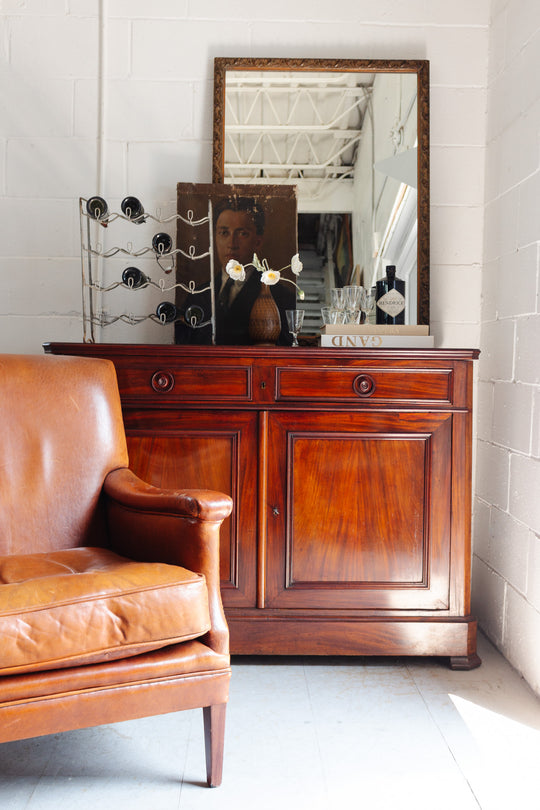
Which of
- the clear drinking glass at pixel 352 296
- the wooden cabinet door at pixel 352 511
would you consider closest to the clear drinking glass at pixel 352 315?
the clear drinking glass at pixel 352 296

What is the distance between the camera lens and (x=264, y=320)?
2.20 m

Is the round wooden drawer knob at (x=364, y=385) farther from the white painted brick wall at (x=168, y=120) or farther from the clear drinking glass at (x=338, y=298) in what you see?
the white painted brick wall at (x=168, y=120)

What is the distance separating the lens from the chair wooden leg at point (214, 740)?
1.42 m

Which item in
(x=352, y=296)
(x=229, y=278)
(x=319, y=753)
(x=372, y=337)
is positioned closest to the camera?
(x=319, y=753)

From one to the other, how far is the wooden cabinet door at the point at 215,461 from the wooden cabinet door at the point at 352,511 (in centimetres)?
6

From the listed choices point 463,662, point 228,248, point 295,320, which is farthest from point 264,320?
point 463,662

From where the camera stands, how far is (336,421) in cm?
199

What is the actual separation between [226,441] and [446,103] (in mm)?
1457

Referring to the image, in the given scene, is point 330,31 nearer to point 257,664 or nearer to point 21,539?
point 21,539

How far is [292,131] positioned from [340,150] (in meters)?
0.18

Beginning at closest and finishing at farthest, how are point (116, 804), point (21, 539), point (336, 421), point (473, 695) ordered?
point (116, 804) < point (21, 539) < point (473, 695) < point (336, 421)

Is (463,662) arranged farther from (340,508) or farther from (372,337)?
(372,337)

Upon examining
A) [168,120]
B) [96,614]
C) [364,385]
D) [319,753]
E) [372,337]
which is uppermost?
[168,120]

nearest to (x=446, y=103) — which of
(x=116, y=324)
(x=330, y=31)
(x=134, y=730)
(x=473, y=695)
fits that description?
(x=330, y=31)
